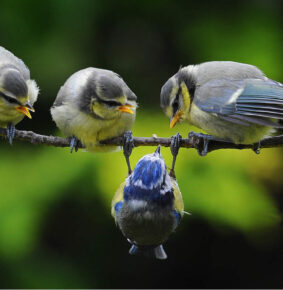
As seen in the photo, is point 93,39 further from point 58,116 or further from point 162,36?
point 58,116

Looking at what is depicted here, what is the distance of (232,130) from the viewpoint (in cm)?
293

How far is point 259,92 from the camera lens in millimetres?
2924

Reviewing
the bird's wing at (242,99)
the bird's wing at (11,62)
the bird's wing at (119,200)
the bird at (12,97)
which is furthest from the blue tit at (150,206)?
the bird's wing at (11,62)

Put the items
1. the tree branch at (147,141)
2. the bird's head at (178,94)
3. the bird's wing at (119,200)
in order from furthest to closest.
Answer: the bird's wing at (119,200) < the bird's head at (178,94) < the tree branch at (147,141)

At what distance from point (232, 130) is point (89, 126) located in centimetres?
70

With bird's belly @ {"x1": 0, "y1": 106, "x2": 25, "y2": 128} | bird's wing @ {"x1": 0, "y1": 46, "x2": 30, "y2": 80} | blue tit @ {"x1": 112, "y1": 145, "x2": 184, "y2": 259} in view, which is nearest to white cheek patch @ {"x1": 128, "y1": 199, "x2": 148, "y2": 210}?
blue tit @ {"x1": 112, "y1": 145, "x2": 184, "y2": 259}

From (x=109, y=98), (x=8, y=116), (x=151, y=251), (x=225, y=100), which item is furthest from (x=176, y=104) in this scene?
(x=8, y=116)

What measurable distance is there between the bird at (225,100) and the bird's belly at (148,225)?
1.37 ft

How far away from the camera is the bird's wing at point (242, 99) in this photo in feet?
9.34

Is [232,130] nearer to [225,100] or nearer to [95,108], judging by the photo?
[225,100]

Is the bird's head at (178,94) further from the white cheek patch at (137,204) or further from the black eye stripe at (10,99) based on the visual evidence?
the black eye stripe at (10,99)

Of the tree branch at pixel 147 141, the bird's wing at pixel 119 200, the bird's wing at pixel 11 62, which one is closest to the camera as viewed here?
the tree branch at pixel 147 141

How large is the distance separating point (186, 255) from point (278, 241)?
26.3 inches

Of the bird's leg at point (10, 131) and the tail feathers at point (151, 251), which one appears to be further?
the tail feathers at point (151, 251)
